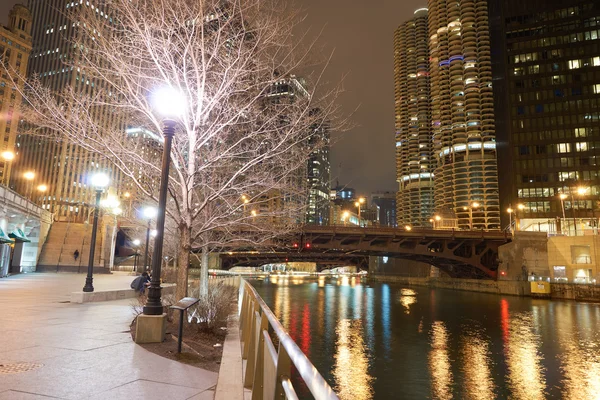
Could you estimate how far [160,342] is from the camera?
360 inches

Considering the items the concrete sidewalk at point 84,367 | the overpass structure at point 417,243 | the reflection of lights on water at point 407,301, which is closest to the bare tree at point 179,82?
the concrete sidewalk at point 84,367

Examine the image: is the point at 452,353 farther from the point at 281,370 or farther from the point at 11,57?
the point at 11,57

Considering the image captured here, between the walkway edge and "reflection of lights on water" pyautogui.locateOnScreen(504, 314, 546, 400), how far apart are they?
917cm

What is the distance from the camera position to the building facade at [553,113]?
106 m

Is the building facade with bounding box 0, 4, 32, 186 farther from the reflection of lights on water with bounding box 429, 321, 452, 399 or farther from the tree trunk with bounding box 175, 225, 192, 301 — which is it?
the reflection of lights on water with bounding box 429, 321, 452, 399

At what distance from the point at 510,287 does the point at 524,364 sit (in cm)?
4568

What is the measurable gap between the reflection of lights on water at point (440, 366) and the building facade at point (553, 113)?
91732mm

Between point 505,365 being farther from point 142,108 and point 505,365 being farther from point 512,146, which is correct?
point 512,146

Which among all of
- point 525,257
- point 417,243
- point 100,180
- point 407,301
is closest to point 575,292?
point 525,257

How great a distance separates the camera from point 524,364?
16672mm

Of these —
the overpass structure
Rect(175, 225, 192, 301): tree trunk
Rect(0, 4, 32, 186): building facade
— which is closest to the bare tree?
Rect(175, 225, 192, 301): tree trunk

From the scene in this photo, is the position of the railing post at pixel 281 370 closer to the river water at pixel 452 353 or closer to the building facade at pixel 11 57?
the river water at pixel 452 353

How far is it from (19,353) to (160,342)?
8.65 ft

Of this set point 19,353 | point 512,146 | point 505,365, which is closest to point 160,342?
point 19,353
